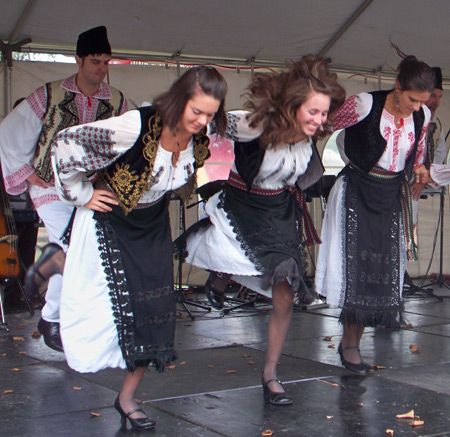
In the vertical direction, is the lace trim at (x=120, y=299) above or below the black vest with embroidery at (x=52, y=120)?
below

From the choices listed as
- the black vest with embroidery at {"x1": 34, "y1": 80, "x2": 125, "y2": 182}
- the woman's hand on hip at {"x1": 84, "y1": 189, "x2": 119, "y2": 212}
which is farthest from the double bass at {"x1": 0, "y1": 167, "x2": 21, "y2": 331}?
the woman's hand on hip at {"x1": 84, "y1": 189, "x2": 119, "y2": 212}

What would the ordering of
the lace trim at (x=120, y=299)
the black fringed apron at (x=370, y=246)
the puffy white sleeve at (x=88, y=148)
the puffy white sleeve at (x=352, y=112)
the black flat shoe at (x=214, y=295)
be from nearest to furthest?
the puffy white sleeve at (x=88, y=148) → the lace trim at (x=120, y=299) → the black flat shoe at (x=214, y=295) → the puffy white sleeve at (x=352, y=112) → the black fringed apron at (x=370, y=246)

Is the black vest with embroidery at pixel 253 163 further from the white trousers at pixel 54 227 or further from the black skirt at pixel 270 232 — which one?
the white trousers at pixel 54 227

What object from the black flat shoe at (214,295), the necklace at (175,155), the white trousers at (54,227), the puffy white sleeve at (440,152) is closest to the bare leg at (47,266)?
the white trousers at (54,227)

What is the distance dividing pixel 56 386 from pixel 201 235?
106cm

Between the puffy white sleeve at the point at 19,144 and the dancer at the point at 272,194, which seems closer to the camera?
the dancer at the point at 272,194

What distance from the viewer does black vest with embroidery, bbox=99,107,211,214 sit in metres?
2.80

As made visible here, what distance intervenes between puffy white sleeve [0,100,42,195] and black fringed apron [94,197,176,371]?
127 centimetres

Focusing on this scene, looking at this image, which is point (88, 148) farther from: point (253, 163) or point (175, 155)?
point (253, 163)

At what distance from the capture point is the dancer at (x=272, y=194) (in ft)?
10.4

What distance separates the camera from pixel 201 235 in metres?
3.56

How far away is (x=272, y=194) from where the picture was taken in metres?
3.41

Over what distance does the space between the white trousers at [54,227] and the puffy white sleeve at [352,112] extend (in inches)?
60.0

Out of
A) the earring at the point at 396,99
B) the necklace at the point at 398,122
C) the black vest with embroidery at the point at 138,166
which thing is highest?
the earring at the point at 396,99
